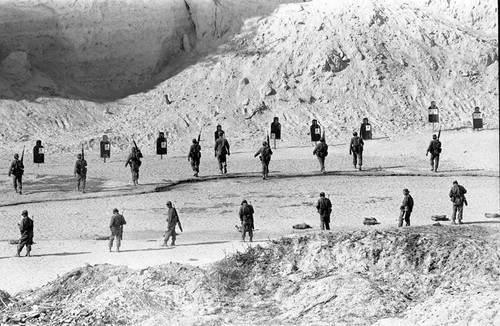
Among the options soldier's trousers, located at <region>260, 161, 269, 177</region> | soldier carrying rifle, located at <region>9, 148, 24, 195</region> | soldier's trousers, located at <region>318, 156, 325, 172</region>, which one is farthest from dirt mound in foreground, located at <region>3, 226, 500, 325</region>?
soldier's trousers, located at <region>318, 156, 325, 172</region>

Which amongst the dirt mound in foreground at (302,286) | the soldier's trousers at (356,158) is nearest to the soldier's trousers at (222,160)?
the soldier's trousers at (356,158)

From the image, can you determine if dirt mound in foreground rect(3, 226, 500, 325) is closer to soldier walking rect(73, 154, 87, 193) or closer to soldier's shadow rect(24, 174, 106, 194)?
soldier walking rect(73, 154, 87, 193)

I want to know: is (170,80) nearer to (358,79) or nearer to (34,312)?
(358,79)

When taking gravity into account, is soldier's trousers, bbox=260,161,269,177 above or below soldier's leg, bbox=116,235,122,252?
above

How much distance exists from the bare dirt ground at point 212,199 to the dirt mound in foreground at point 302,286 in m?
1.43

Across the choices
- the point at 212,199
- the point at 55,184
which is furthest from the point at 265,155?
the point at 55,184

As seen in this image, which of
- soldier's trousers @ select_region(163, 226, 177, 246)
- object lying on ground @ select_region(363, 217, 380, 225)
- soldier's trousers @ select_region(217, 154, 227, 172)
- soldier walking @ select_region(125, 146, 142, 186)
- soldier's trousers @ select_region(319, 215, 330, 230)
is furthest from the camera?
soldier's trousers @ select_region(217, 154, 227, 172)

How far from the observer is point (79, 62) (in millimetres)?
46562

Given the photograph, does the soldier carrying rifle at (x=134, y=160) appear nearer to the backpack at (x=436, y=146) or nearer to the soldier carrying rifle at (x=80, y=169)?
the soldier carrying rifle at (x=80, y=169)

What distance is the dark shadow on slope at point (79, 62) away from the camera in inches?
1781

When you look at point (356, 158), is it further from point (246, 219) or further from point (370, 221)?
point (246, 219)

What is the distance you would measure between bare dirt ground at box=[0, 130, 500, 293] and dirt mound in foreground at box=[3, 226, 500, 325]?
143cm

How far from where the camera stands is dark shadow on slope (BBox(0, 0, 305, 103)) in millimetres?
45250

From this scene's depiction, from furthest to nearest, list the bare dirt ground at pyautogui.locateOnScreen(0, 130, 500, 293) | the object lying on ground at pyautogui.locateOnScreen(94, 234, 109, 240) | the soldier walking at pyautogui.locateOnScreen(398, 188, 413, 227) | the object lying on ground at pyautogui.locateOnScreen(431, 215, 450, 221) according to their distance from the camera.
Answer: the object lying on ground at pyautogui.locateOnScreen(431, 215, 450, 221), the object lying on ground at pyautogui.locateOnScreen(94, 234, 109, 240), the soldier walking at pyautogui.locateOnScreen(398, 188, 413, 227), the bare dirt ground at pyautogui.locateOnScreen(0, 130, 500, 293)
